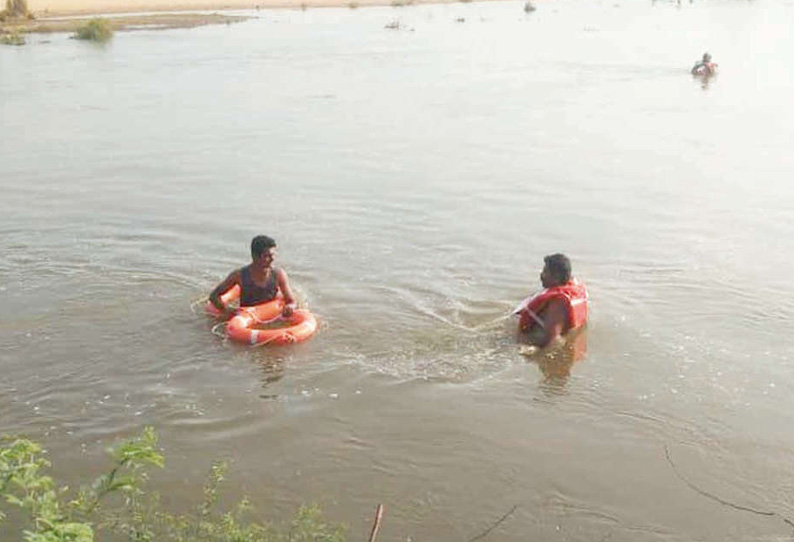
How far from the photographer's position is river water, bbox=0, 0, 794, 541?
276 inches

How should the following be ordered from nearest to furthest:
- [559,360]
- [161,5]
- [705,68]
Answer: [559,360], [705,68], [161,5]

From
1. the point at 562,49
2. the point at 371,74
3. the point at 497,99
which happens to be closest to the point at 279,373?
Result: the point at 497,99

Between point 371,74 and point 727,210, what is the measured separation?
60.0ft

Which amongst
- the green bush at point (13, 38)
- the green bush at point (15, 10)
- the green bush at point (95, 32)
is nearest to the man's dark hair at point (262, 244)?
the green bush at point (13, 38)

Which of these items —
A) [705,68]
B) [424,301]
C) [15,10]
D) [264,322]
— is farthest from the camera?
[15,10]

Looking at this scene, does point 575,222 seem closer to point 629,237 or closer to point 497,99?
point 629,237

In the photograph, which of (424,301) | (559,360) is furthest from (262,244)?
(559,360)

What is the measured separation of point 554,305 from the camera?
8.99 meters

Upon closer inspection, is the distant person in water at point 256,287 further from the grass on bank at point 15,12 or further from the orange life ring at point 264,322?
the grass on bank at point 15,12

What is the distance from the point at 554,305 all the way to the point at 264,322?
288cm

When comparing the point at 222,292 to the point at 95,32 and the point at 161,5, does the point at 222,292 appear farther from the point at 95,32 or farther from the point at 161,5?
the point at 161,5

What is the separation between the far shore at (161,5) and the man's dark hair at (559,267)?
52362mm

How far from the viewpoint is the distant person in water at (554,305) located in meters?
8.98

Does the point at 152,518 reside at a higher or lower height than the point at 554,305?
lower
